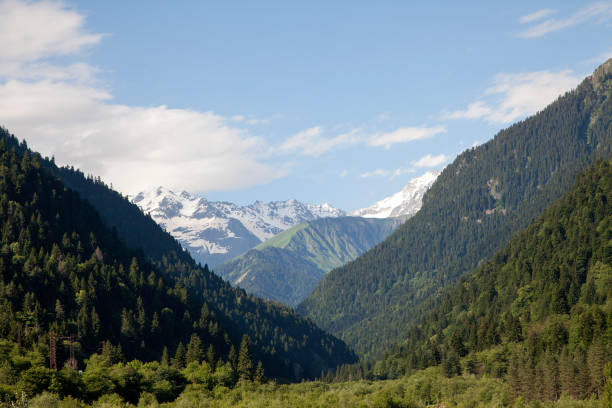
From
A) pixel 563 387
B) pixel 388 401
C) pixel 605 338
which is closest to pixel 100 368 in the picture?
pixel 388 401

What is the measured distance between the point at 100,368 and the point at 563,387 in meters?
124

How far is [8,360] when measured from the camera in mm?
153500

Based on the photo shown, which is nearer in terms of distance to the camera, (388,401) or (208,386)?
(388,401)

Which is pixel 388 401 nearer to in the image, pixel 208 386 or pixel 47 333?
pixel 208 386

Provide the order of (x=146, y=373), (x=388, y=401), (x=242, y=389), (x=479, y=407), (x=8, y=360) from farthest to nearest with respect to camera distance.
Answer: (x=242, y=389) < (x=146, y=373) < (x=479, y=407) < (x=8, y=360) < (x=388, y=401)

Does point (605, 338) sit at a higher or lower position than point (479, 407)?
higher

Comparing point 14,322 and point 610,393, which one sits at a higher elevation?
point 14,322

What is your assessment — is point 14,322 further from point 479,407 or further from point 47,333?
point 479,407

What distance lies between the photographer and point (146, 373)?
178000mm

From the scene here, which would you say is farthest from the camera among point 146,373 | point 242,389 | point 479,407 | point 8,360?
point 242,389

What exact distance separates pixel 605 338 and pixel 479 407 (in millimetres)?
55283

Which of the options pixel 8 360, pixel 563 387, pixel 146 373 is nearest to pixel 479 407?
pixel 563 387

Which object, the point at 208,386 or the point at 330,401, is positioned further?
the point at 208,386

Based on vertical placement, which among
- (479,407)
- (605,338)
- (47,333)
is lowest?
(479,407)
